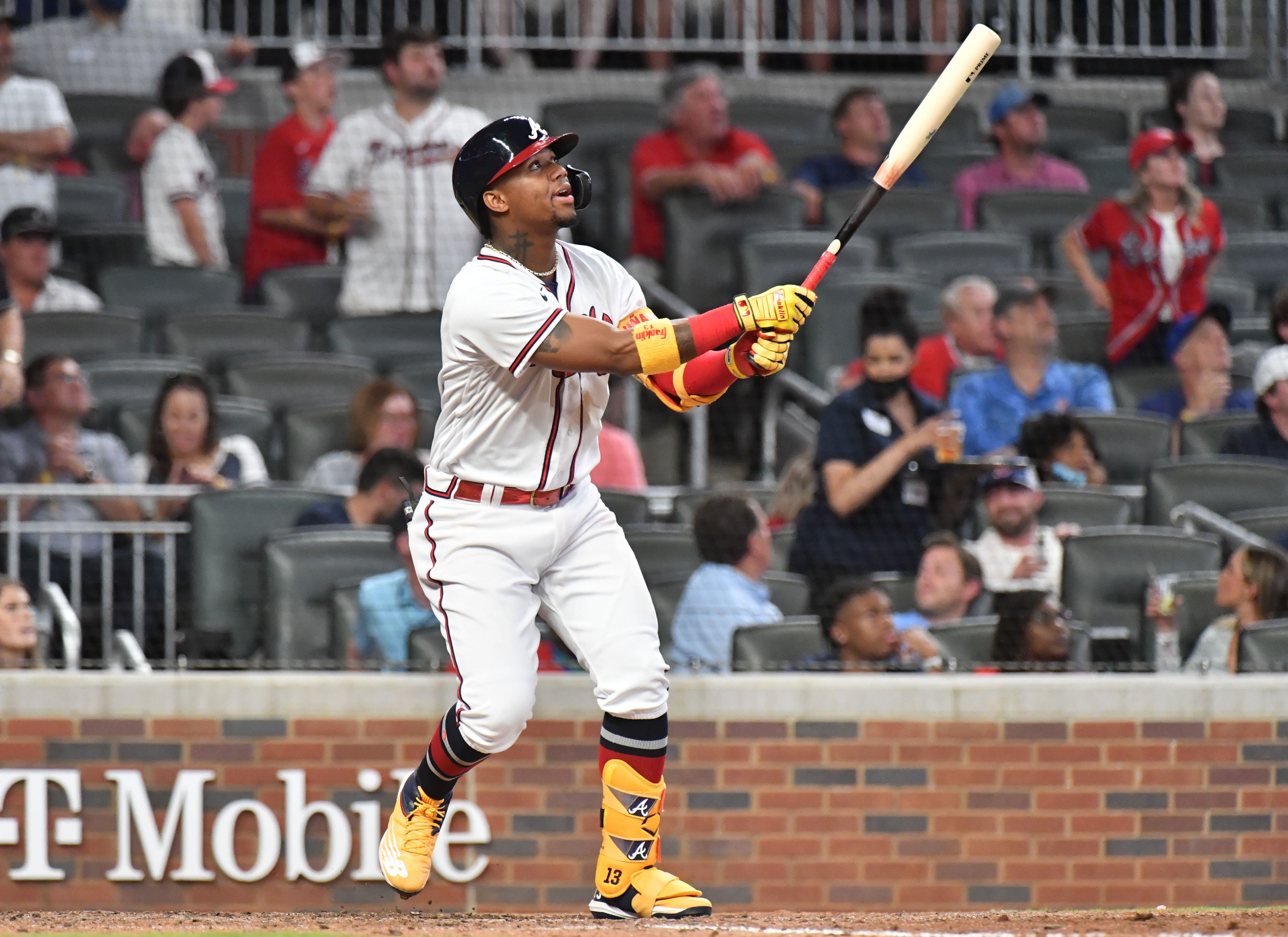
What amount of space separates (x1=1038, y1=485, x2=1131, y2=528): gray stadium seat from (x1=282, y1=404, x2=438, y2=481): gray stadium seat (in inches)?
86.0

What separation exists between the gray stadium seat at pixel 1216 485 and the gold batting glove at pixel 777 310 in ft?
10.0

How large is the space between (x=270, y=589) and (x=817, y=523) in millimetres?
1766

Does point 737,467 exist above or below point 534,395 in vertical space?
below

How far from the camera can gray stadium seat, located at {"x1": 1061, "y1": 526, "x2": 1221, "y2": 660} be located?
593 cm

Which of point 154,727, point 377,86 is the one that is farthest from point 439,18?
point 154,727

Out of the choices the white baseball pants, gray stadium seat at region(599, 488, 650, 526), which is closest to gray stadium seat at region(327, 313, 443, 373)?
gray stadium seat at region(599, 488, 650, 526)

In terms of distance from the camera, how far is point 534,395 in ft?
13.1

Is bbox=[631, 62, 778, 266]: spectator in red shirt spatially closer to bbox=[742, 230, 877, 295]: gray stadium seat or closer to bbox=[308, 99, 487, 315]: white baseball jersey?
bbox=[742, 230, 877, 295]: gray stadium seat

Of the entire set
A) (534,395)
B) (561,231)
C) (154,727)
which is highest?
(561,231)

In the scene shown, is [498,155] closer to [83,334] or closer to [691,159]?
[83,334]

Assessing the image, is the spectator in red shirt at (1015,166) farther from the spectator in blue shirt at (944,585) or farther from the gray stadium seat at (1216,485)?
the spectator in blue shirt at (944,585)

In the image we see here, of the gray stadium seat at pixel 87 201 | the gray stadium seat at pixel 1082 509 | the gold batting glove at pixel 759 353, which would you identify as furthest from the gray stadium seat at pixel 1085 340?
the gray stadium seat at pixel 87 201

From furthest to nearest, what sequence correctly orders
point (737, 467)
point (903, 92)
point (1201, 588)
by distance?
point (903, 92) < point (737, 467) < point (1201, 588)

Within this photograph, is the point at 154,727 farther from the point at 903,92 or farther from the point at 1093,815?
the point at 903,92
